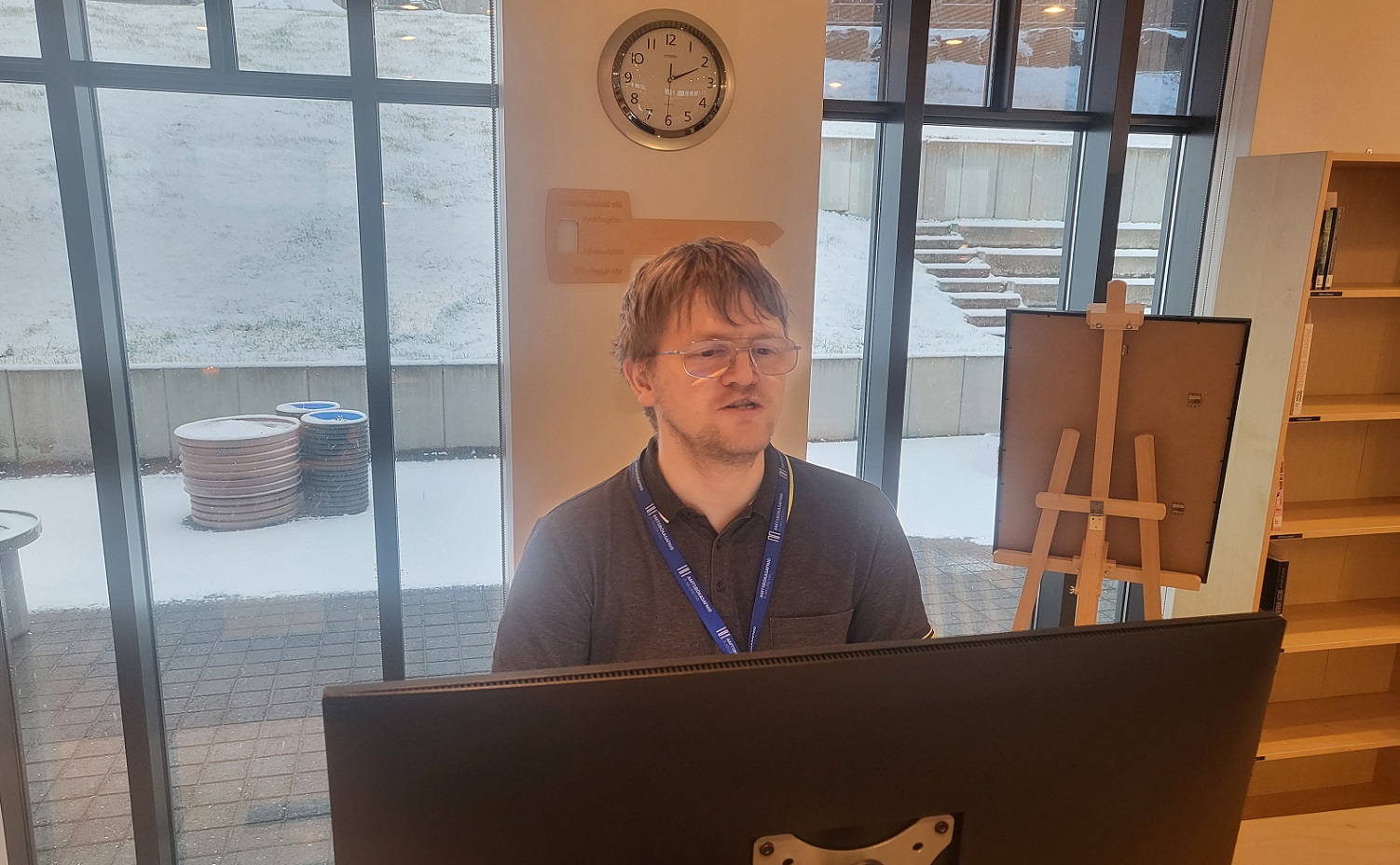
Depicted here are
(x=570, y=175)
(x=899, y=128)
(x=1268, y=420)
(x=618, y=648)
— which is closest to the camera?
(x=618, y=648)

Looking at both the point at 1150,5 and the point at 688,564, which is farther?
the point at 1150,5

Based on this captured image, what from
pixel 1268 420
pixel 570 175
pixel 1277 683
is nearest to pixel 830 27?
pixel 570 175

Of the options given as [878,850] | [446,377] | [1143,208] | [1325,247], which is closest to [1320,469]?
[1325,247]

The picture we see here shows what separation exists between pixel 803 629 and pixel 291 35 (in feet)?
6.98

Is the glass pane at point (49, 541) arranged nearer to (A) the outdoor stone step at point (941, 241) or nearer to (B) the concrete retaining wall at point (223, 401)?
(B) the concrete retaining wall at point (223, 401)

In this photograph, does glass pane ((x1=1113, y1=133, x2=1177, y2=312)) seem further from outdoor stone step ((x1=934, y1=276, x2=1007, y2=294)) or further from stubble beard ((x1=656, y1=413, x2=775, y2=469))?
stubble beard ((x1=656, y1=413, x2=775, y2=469))

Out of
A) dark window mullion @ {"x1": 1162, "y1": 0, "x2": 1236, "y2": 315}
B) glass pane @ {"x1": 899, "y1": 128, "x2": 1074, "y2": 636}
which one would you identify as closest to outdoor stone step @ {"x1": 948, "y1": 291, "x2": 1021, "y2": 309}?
glass pane @ {"x1": 899, "y1": 128, "x2": 1074, "y2": 636}

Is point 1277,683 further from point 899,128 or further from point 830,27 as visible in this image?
point 830,27

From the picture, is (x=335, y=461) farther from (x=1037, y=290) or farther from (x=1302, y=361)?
(x=1302, y=361)

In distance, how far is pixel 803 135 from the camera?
251 centimetres

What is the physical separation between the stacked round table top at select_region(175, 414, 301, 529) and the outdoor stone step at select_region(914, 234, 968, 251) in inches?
80.8

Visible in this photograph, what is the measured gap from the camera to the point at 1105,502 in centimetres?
221

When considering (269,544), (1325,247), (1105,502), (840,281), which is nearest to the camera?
(1105,502)

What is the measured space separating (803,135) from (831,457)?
1.09 metres
